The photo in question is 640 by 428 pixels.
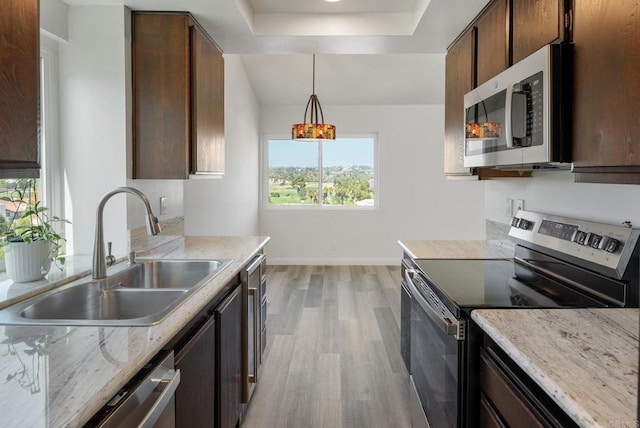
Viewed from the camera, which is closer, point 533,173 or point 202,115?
point 533,173

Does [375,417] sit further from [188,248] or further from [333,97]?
[333,97]

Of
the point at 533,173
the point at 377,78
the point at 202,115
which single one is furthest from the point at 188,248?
the point at 377,78

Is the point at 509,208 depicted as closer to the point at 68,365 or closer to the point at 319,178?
the point at 68,365

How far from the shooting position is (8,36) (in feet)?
3.89

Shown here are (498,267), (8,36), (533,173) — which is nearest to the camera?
(8,36)

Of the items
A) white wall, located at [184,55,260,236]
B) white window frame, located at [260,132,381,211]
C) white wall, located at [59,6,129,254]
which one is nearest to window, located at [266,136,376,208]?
white window frame, located at [260,132,381,211]

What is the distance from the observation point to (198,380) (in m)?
1.58

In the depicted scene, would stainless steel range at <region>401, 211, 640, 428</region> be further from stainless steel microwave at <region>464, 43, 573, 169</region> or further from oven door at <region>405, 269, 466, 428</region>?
stainless steel microwave at <region>464, 43, 573, 169</region>

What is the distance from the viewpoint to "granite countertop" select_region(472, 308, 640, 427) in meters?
0.84

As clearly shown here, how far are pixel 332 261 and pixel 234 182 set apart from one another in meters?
2.33

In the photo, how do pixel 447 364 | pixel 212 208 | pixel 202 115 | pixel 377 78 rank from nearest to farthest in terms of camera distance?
pixel 447 364
pixel 202 115
pixel 212 208
pixel 377 78

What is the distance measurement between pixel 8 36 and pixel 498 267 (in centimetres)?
204

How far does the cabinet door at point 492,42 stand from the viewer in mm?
2084

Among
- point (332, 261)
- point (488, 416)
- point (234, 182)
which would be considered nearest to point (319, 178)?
point (332, 261)
